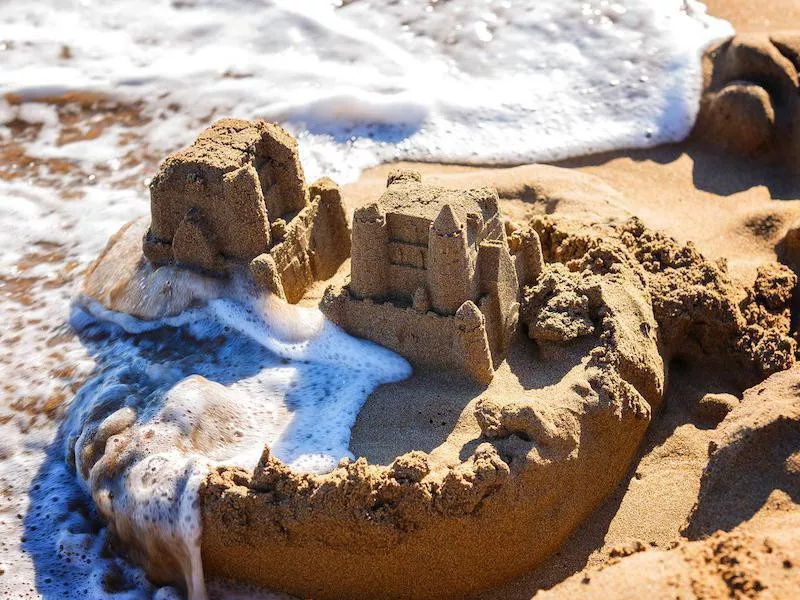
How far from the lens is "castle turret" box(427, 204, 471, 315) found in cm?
507

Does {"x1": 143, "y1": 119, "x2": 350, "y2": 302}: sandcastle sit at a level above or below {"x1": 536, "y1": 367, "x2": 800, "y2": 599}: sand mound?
above

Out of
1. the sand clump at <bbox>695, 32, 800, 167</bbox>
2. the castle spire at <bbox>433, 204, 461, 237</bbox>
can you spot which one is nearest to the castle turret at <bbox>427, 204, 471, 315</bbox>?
the castle spire at <bbox>433, 204, 461, 237</bbox>

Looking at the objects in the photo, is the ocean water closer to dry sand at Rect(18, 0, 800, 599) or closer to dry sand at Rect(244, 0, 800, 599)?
dry sand at Rect(18, 0, 800, 599)

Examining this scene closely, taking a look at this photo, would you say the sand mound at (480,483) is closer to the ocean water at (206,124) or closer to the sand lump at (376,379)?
the sand lump at (376,379)

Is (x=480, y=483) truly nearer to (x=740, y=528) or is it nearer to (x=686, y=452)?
(x=740, y=528)

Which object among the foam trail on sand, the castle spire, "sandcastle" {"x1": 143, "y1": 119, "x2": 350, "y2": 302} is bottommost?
the foam trail on sand

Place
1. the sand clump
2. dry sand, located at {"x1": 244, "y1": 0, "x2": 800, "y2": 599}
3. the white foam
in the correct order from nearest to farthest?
dry sand, located at {"x1": 244, "y1": 0, "x2": 800, "y2": 599} → the sand clump → the white foam

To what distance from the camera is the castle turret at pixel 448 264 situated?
507cm

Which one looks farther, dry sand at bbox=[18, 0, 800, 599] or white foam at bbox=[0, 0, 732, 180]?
white foam at bbox=[0, 0, 732, 180]

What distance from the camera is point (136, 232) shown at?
7.24 m

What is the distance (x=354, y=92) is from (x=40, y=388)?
5.08 metres

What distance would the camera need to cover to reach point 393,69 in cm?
1047

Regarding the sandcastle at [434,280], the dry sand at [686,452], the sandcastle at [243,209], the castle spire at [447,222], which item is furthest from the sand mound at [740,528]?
the sandcastle at [243,209]

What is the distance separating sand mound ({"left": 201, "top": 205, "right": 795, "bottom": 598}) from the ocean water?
35 cm
